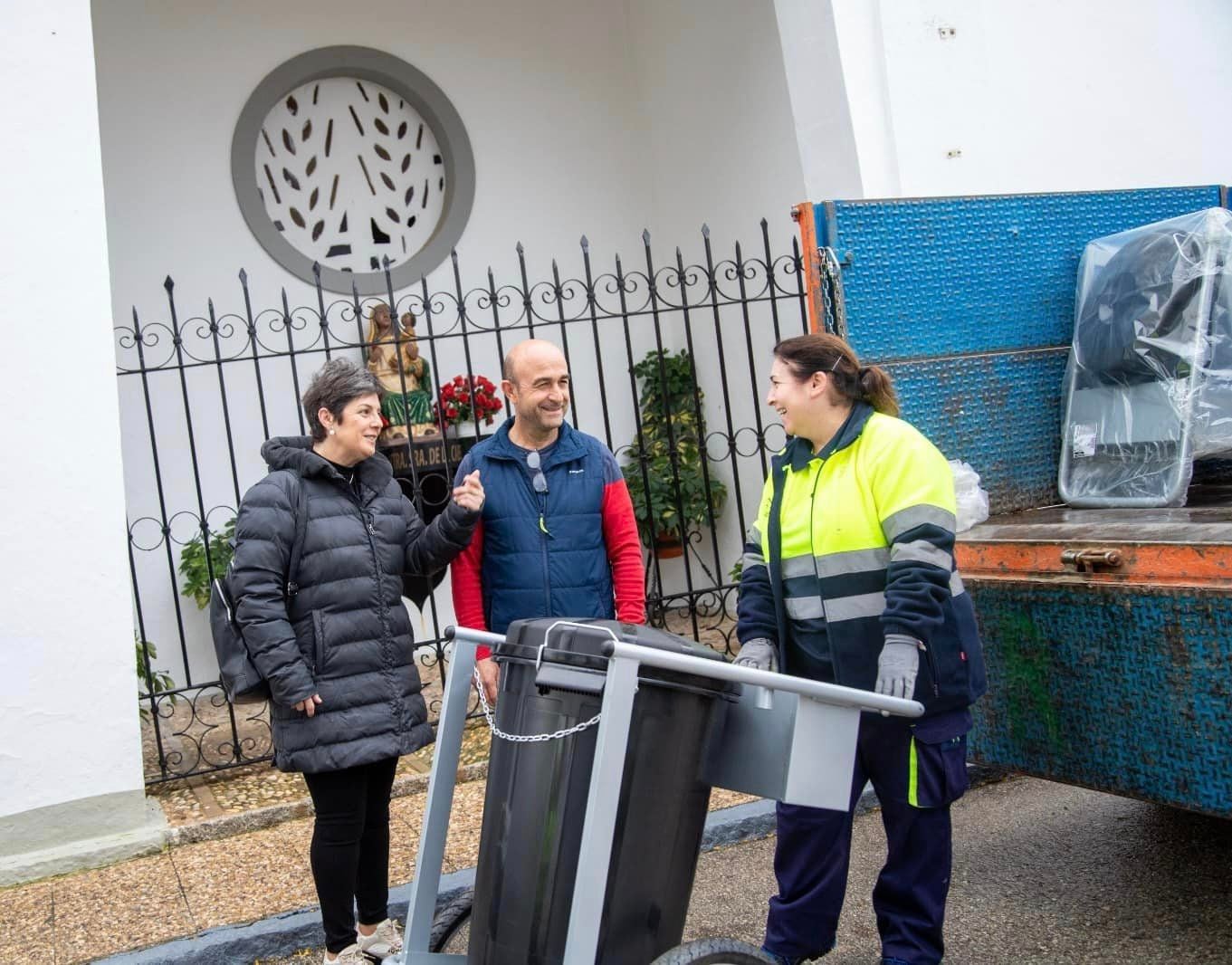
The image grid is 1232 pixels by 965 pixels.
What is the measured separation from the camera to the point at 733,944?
92.9 inches

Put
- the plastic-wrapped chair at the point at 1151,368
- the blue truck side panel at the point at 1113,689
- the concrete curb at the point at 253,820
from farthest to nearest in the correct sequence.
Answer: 1. the concrete curb at the point at 253,820
2. the plastic-wrapped chair at the point at 1151,368
3. the blue truck side panel at the point at 1113,689

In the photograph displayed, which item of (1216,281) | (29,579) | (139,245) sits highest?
(139,245)

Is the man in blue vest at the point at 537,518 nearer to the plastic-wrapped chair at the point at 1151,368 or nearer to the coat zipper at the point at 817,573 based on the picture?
the coat zipper at the point at 817,573

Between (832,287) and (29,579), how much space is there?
2903mm

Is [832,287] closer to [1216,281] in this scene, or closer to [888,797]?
[1216,281]

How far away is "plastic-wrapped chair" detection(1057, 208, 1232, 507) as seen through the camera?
3.73m

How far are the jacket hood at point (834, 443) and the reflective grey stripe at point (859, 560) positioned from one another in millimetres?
241

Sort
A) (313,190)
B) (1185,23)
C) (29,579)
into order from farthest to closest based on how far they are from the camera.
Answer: (313,190) → (1185,23) → (29,579)

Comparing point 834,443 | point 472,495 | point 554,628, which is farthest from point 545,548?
point 554,628

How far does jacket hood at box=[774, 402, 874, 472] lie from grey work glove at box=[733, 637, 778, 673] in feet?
1.40

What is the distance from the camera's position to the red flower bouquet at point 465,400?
24.0 feet

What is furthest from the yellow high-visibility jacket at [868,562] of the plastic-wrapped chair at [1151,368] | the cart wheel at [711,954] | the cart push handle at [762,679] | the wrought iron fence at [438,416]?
the wrought iron fence at [438,416]

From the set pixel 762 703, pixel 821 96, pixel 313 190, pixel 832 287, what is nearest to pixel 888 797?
pixel 762 703

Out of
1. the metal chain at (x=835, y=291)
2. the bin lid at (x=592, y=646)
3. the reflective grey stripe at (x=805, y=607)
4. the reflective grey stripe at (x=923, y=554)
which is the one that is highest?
the metal chain at (x=835, y=291)
